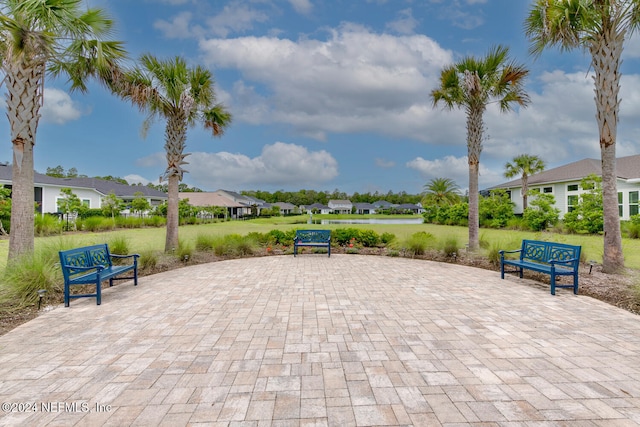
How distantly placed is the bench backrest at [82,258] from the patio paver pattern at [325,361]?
0.66 meters

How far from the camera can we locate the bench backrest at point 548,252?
19.9ft

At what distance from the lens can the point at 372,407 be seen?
2.51 m

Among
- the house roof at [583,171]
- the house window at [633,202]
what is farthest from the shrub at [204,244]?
the house roof at [583,171]

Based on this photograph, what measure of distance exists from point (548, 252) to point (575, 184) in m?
23.5

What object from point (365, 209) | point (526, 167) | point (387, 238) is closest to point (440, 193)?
point (526, 167)

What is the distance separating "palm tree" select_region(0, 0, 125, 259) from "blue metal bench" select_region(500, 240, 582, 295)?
33.0 ft

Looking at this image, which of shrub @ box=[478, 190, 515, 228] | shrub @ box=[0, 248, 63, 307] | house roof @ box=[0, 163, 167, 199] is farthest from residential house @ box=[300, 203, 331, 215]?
shrub @ box=[0, 248, 63, 307]

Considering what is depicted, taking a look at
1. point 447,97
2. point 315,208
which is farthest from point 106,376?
point 315,208

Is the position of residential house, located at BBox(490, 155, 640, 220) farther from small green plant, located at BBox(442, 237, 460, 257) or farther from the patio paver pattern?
the patio paver pattern

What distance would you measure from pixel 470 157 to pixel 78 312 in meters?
12.1

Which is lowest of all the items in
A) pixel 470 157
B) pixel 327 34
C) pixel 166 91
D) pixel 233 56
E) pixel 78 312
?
pixel 78 312

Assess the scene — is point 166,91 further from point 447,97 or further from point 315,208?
point 315,208

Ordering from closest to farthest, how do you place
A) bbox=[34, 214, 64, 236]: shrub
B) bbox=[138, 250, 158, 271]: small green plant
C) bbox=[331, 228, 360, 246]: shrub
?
bbox=[138, 250, 158, 271]: small green plant → bbox=[331, 228, 360, 246]: shrub → bbox=[34, 214, 64, 236]: shrub

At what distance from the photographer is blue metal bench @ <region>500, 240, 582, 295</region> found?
5879 mm
